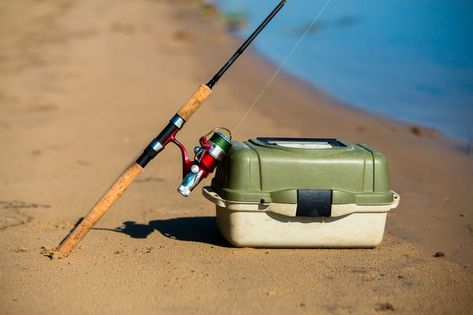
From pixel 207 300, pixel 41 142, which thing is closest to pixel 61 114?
pixel 41 142

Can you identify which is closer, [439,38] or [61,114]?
[61,114]

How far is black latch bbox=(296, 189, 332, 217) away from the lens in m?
4.45

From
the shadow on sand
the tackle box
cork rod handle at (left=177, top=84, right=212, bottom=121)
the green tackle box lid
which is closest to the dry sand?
the shadow on sand

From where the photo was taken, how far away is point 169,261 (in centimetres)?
457

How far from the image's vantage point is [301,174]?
4.48m

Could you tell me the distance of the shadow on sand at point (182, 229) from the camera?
4992 millimetres

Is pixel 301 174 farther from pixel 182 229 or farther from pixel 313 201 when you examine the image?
pixel 182 229

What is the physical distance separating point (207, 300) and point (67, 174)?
2.97m

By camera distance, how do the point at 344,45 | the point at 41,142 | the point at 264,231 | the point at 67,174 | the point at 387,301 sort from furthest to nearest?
the point at 344,45
the point at 41,142
the point at 67,174
the point at 264,231
the point at 387,301

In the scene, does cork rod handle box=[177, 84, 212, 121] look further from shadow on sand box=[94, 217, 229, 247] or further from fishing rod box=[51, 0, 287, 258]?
shadow on sand box=[94, 217, 229, 247]

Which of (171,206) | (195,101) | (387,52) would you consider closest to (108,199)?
(195,101)

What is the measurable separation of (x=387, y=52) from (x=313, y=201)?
8988 millimetres

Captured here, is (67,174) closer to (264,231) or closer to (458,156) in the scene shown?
(264,231)

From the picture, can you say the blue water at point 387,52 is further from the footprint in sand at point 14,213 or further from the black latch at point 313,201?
the footprint in sand at point 14,213
